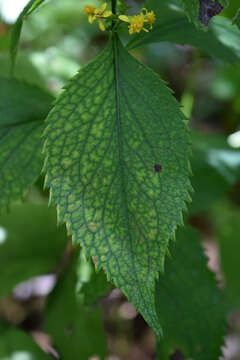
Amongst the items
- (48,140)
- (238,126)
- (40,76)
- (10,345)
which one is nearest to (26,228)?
(10,345)

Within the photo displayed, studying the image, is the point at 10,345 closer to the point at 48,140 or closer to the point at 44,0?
the point at 48,140

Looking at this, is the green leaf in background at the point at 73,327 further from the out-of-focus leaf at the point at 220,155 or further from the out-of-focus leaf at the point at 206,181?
the out-of-focus leaf at the point at 220,155

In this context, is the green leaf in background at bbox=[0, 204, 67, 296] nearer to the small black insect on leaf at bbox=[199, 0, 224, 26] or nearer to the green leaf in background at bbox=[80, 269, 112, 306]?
the green leaf in background at bbox=[80, 269, 112, 306]

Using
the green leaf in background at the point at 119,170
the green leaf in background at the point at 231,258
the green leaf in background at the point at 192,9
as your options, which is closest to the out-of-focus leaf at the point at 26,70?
the green leaf in background at the point at 119,170

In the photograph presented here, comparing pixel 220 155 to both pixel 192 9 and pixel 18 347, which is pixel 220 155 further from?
pixel 18 347

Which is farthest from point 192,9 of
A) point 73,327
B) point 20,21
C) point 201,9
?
point 73,327
